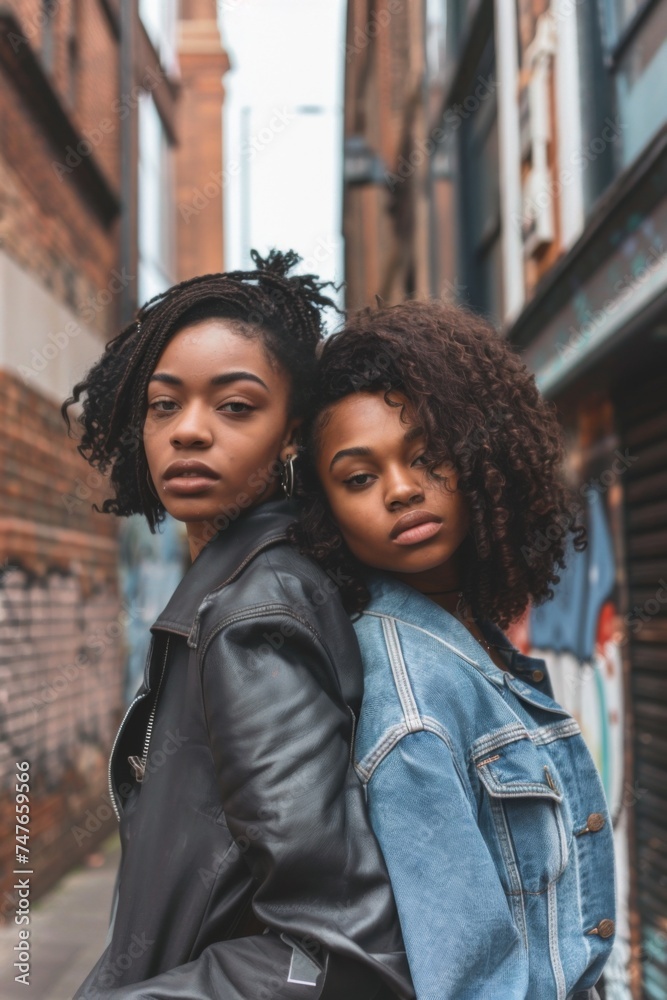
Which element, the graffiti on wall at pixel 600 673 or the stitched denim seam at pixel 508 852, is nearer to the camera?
the stitched denim seam at pixel 508 852

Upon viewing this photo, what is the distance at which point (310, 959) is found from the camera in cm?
124

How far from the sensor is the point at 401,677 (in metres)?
1.41

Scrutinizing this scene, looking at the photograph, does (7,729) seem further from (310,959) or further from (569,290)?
(310,959)

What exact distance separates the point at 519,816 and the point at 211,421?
0.78 m

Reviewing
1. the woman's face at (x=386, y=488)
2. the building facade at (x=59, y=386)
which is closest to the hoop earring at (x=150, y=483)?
the woman's face at (x=386, y=488)

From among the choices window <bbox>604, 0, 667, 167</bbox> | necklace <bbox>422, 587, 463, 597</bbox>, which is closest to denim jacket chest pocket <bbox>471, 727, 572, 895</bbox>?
necklace <bbox>422, 587, 463, 597</bbox>

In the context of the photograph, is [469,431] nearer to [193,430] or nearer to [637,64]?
[193,430]

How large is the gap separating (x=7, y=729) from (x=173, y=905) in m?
4.48

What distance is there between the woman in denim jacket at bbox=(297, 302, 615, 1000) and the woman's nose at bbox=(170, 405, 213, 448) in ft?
0.62

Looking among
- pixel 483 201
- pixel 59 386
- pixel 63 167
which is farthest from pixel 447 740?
pixel 483 201

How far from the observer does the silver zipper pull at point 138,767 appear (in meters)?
1.51

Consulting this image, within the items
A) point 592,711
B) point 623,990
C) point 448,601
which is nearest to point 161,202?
point 592,711

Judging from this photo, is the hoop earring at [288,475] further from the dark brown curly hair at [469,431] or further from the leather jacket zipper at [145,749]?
the leather jacket zipper at [145,749]

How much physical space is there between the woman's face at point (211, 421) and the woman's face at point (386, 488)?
0.12m
